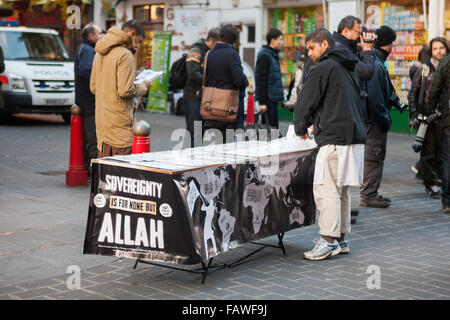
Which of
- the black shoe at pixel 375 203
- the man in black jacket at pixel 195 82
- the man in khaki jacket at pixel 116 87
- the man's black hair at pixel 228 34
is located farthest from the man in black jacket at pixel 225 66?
the black shoe at pixel 375 203

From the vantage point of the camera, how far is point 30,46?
57.6 ft

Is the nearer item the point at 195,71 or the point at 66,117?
the point at 195,71

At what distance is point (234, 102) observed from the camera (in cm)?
874

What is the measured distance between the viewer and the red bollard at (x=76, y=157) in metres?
9.21

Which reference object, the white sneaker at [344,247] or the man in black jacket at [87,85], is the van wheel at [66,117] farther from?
the white sneaker at [344,247]

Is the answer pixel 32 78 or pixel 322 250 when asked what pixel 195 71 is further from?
pixel 32 78

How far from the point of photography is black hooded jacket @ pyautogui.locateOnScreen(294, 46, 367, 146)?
5.79 meters

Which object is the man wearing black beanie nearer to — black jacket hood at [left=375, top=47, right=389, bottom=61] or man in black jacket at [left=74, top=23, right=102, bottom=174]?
black jacket hood at [left=375, top=47, right=389, bottom=61]

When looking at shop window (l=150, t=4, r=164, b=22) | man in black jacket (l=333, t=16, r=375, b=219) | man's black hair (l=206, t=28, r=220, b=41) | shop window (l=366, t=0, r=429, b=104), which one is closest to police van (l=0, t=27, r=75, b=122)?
shop window (l=150, t=4, r=164, b=22)

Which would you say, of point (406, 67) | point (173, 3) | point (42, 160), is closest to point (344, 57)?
point (42, 160)

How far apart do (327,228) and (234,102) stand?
3148 mm

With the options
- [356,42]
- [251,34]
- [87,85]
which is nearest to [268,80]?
[87,85]

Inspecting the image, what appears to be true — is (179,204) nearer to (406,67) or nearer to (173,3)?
(406,67)

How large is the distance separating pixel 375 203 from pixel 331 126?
277 cm
